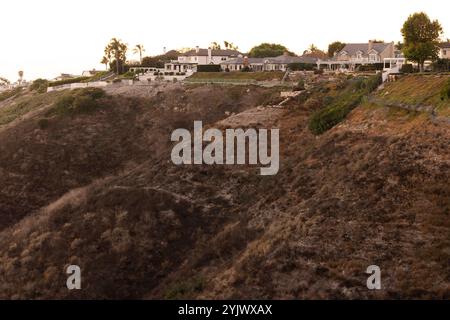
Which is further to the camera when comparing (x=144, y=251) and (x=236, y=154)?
(x=236, y=154)

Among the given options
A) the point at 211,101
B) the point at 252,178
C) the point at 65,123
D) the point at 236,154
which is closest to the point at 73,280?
the point at 252,178

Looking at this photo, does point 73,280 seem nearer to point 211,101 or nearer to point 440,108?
point 440,108

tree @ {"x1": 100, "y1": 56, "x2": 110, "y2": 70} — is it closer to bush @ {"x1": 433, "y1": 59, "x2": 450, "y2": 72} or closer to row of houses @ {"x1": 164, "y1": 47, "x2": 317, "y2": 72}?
row of houses @ {"x1": 164, "y1": 47, "x2": 317, "y2": 72}

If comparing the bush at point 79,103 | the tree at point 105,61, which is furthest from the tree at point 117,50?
the bush at point 79,103

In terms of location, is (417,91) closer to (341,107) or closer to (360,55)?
(341,107)

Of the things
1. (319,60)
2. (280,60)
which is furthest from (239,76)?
(319,60)

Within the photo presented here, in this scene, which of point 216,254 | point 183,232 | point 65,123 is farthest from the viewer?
point 65,123
